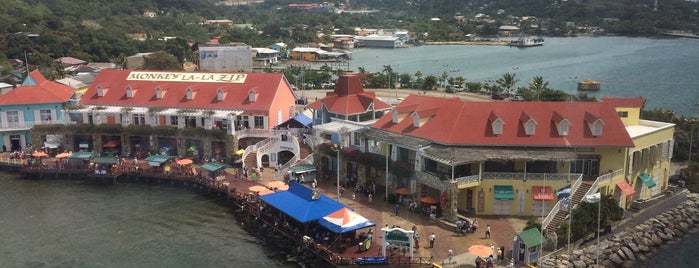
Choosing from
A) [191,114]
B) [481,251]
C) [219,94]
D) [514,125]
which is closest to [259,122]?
[219,94]

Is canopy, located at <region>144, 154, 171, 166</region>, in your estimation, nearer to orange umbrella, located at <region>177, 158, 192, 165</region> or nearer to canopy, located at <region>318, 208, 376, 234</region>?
orange umbrella, located at <region>177, 158, 192, 165</region>

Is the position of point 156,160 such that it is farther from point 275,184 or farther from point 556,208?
point 556,208

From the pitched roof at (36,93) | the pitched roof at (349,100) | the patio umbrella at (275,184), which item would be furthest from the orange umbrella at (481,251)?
the pitched roof at (36,93)

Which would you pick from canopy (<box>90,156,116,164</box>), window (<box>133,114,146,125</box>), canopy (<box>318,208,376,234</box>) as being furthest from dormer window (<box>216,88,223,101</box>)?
canopy (<box>318,208,376,234</box>)

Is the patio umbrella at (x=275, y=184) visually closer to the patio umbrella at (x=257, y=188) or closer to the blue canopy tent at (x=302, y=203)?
the patio umbrella at (x=257, y=188)

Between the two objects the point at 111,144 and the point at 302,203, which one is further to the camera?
the point at 111,144

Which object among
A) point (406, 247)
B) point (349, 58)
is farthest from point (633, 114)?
point (349, 58)
